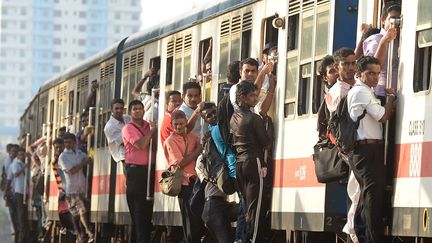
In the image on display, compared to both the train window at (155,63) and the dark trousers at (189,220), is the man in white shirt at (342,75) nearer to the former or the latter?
the dark trousers at (189,220)

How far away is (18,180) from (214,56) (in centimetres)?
1624

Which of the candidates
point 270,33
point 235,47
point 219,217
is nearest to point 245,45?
point 235,47

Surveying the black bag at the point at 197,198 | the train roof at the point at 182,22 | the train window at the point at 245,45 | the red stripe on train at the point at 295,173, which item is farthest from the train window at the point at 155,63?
the red stripe on train at the point at 295,173

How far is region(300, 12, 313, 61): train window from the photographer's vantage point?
572 inches

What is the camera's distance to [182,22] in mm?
19672

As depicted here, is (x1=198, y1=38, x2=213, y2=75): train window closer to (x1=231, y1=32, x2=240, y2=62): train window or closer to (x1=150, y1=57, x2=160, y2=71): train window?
(x1=231, y1=32, x2=240, y2=62): train window

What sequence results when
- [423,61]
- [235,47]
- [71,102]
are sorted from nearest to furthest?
[423,61], [235,47], [71,102]

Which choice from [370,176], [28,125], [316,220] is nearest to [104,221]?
[316,220]

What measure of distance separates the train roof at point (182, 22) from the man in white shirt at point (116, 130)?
1.06 meters

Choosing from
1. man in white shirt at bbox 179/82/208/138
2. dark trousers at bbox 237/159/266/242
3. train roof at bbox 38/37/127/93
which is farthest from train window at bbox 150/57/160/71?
dark trousers at bbox 237/159/266/242

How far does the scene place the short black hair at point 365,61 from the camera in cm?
1230

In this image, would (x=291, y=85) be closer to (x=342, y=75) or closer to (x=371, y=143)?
(x=342, y=75)

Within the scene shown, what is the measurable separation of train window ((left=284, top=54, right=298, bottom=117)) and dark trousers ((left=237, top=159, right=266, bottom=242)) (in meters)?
0.74

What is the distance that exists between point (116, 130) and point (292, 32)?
232 inches
